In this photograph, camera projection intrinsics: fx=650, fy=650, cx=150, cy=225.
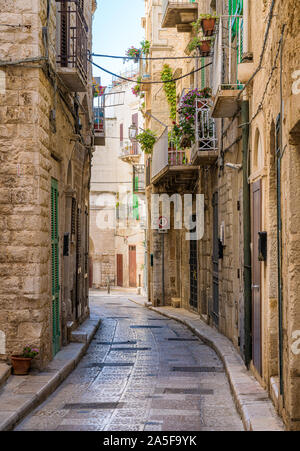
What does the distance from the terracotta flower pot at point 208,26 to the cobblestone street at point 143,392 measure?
6422 mm

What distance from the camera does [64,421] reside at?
271 inches

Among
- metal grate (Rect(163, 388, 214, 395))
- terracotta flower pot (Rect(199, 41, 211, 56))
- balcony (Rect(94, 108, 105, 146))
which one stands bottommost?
metal grate (Rect(163, 388, 214, 395))

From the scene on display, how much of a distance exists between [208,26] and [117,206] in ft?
97.2

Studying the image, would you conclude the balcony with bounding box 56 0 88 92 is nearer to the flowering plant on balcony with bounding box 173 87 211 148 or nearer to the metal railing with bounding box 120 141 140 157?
the flowering plant on balcony with bounding box 173 87 211 148

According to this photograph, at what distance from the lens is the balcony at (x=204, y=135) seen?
14.3 m

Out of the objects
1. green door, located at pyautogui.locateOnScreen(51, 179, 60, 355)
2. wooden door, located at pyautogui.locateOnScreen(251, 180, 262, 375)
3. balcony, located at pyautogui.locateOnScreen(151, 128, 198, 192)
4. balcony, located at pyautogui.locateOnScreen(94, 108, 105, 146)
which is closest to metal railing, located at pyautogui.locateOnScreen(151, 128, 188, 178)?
balcony, located at pyautogui.locateOnScreen(151, 128, 198, 192)

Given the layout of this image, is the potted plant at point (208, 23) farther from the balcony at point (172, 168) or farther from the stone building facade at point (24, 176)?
the balcony at point (172, 168)

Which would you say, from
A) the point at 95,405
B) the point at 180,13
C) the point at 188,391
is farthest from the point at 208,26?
the point at 95,405

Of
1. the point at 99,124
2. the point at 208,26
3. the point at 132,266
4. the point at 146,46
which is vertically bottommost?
the point at 132,266

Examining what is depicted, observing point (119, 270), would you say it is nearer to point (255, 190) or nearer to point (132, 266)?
point (132, 266)

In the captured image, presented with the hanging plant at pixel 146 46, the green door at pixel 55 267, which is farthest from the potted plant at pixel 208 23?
the hanging plant at pixel 146 46

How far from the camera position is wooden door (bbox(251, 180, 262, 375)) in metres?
8.03

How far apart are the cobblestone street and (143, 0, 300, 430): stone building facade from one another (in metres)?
0.68

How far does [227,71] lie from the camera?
451 inches
